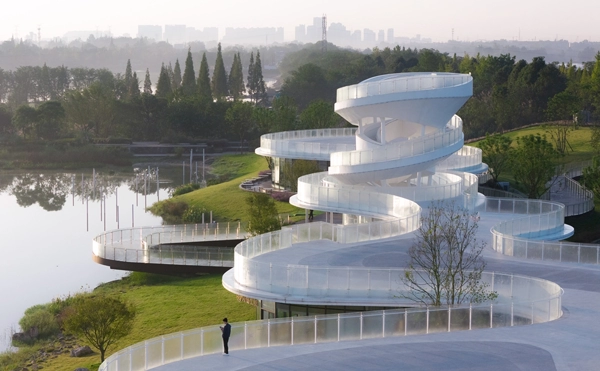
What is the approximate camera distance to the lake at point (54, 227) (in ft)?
141

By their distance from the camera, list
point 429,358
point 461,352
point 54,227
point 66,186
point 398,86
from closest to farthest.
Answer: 1. point 429,358
2. point 461,352
3. point 398,86
4. point 54,227
5. point 66,186

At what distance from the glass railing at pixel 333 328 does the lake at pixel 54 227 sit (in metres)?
14.7

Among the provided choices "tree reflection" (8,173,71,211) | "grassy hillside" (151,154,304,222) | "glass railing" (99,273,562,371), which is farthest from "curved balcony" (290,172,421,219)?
"tree reflection" (8,173,71,211)

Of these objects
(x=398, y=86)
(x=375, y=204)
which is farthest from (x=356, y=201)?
(x=398, y=86)

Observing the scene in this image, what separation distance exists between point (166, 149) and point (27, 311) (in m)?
55.5

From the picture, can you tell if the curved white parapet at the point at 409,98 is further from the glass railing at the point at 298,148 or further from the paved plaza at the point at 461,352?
the paved plaza at the point at 461,352

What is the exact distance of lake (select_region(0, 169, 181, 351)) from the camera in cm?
4294

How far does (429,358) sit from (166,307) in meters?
17.7

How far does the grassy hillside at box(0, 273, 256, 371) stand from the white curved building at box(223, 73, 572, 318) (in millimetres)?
4598

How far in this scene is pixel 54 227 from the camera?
58531 mm

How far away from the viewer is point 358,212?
38781 millimetres

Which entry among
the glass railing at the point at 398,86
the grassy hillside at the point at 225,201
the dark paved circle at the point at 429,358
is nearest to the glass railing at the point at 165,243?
the grassy hillside at the point at 225,201

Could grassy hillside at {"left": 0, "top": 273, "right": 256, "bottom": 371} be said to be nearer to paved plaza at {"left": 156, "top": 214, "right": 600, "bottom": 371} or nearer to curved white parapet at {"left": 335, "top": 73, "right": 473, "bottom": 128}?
curved white parapet at {"left": 335, "top": 73, "right": 473, "bottom": 128}

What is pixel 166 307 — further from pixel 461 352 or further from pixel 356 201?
pixel 461 352
